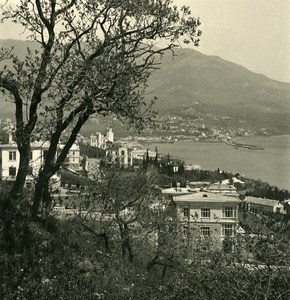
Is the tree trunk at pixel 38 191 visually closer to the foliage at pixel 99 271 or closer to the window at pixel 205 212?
the foliage at pixel 99 271

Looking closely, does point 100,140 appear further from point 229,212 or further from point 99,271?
point 99,271

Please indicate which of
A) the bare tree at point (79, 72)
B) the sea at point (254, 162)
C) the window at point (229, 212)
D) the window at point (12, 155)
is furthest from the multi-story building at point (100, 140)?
the bare tree at point (79, 72)

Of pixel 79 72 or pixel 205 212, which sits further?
pixel 205 212

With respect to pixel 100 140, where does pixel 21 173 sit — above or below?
above

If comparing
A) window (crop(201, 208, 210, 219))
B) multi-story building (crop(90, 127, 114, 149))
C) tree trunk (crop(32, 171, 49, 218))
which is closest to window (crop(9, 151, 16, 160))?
window (crop(201, 208, 210, 219))

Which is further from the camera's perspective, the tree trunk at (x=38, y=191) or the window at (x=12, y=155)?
the window at (x=12, y=155)

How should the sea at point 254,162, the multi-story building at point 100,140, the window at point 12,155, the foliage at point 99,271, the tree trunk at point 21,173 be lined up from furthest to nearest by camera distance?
the multi-story building at point 100,140, the sea at point 254,162, the window at point 12,155, the tree trunk at point 21,173, the foliage at point 99,271

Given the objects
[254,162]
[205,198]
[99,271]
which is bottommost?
[254,162]

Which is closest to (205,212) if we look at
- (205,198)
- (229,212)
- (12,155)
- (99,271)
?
(205,198)

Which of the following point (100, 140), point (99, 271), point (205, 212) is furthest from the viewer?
point (100, 140)

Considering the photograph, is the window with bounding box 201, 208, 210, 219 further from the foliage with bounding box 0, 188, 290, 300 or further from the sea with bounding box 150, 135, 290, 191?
the sea with bounding box 150, 135, 290, 191

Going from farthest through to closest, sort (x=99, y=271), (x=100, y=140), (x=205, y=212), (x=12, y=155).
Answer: (x=100, y=140), (x=205, y=212), (x=12, y=155), (x=99, y=271)

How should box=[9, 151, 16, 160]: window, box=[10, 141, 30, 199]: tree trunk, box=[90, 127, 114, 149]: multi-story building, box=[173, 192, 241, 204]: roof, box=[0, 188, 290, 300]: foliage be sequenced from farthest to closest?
box=[90, 127, 114, 149]: multi-story building < box=[173, 192, 241, 204]: roof < box=[9, 151, 16, 160]: window < box=[10, 141, 30, 199]: tree trunk < box=[0, 188, 290, 300]: foliage
